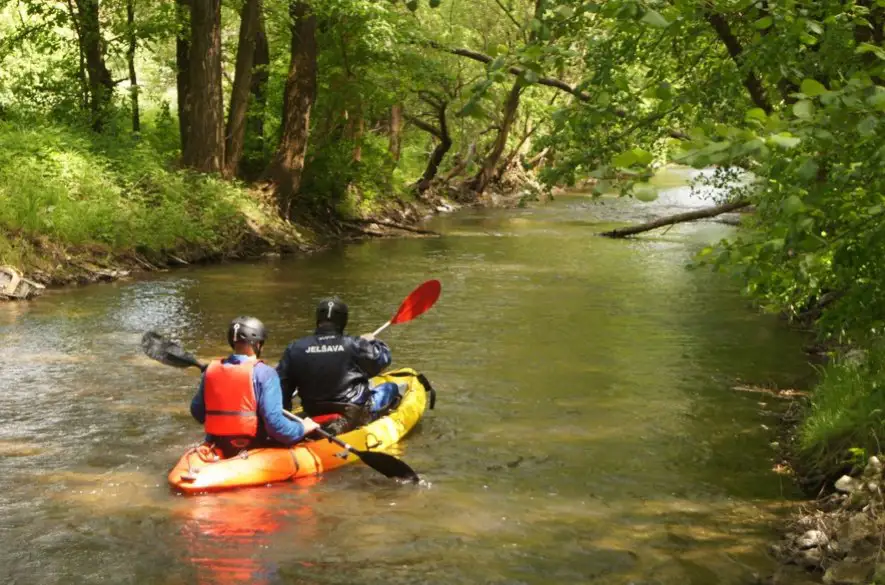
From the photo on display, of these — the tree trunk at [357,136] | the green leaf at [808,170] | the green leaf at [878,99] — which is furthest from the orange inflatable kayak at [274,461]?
the tree trunk at [357,136]

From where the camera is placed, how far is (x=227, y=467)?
625 cm

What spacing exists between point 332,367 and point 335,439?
606 mm

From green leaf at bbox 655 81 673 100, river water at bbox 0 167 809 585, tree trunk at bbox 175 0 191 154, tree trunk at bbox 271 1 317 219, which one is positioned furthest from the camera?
tree trunk at bbox 271 1 317 219

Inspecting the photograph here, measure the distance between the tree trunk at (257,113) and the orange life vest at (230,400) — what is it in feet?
46.8

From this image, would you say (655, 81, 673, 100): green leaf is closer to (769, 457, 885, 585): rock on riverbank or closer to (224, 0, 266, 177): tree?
(769, 457, 885, 585): rock on riverbank

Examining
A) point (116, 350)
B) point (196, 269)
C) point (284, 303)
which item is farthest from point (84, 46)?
point (116, 350)

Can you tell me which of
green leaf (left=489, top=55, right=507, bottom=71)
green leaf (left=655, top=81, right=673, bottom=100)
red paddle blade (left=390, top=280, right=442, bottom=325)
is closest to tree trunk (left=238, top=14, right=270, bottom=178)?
red paddle blade (left=390, top=280, right=442, bottom=325)

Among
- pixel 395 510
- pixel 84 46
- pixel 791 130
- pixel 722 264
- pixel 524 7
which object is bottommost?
pixel 395 510

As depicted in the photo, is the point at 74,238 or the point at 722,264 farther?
the point at 74,238

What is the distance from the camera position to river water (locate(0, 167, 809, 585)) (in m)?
5.30

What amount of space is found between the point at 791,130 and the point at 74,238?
1326 cm

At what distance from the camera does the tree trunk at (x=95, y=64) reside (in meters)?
18.3

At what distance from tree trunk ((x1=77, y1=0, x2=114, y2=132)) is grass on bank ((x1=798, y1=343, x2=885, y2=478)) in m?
15.5

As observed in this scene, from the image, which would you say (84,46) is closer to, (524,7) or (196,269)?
(196,269)
